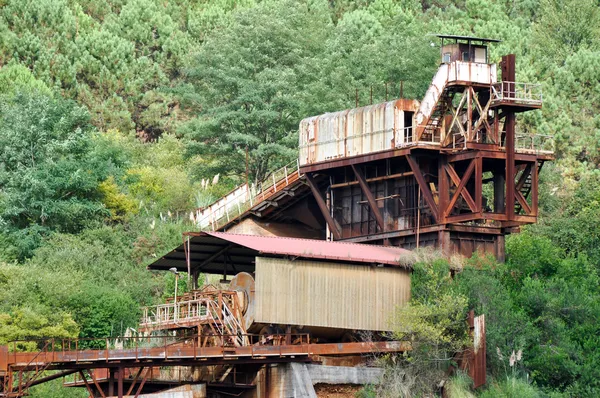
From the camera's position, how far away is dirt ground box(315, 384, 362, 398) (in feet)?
→ 225

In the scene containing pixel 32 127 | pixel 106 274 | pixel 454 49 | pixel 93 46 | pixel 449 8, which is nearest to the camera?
pixel 454 49

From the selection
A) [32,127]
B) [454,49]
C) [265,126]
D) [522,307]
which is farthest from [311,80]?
[522,307]

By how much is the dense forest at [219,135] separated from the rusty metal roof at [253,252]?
2.62m

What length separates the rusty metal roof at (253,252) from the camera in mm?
69875

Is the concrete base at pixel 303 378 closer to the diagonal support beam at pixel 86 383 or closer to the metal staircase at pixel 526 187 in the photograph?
the diagonal support beam at pixel 86 383

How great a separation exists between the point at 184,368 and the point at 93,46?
5337 centimetres

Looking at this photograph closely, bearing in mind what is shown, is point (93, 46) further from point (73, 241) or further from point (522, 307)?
point (522, 307)

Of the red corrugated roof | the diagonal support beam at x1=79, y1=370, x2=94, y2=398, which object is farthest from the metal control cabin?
the diagonal support beam at x1=79, y1=370, x2=94, y2=398

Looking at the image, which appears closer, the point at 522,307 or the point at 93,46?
the point at 522,307

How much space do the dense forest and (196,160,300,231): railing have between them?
12.3 ft

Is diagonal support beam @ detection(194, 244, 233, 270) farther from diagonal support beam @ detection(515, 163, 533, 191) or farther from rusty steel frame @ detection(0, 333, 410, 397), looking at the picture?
diagonal support beam @ detection(515, 163, 533, 191)

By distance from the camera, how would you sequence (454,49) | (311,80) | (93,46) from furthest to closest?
(93,46) → (311,80) → (454,49)

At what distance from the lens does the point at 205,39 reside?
407 feet

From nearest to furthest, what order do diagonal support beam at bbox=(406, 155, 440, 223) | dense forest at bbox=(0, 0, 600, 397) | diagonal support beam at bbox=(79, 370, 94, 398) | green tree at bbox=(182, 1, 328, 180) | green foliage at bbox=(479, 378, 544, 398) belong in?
diagonal support beam at bbox=(79, 370, 94, 398) < green foliage at bbox=(479, 378, 544, 398) < dense forest at bbox=(0, 0, 600, 397) < diagonal support beam at bbox=(406, 155, 440, 223) < green tree at bbox=(182, 1, 328, 180)
